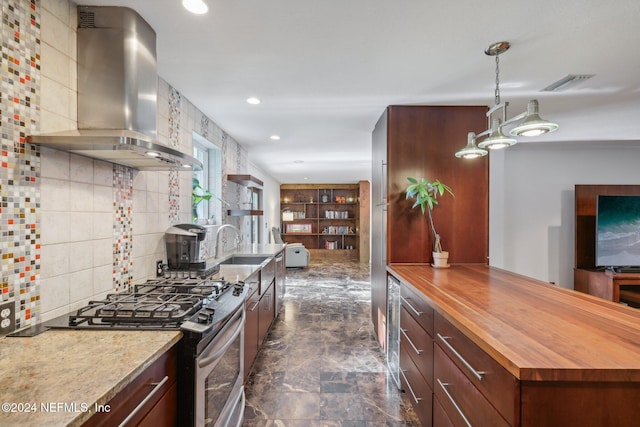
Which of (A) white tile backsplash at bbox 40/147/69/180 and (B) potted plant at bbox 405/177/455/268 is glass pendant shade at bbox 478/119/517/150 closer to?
(B) potted plant at bbox 405/177/455/268

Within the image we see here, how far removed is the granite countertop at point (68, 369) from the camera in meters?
0.65

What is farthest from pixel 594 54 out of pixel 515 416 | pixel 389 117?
pixel 515 416

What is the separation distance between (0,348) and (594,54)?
11.0ft

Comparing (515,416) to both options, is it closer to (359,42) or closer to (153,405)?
(153,405)

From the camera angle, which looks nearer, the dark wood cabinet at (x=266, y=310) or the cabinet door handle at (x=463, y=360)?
the cabinet door handle at (x=463, y=360)

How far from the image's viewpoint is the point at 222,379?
142cm

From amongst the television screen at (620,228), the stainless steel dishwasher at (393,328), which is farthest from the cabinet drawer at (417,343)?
the television screen at (620,228)

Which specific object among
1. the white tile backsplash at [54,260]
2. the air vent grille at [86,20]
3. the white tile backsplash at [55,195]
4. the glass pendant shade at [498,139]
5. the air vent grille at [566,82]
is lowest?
the white tile backsplash at [54,260]

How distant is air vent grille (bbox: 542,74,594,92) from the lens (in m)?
2.09

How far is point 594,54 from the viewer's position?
71.4 inches

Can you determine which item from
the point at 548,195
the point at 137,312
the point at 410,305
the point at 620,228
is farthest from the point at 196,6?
the point at 620,228

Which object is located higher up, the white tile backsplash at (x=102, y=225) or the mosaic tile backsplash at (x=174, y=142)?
the mosaic tile backsplash at (x=174, y=142)

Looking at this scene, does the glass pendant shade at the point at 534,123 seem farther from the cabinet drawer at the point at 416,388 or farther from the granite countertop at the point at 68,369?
the granite countertop at the point at 68,369

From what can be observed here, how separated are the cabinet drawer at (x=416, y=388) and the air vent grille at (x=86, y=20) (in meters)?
2.61
